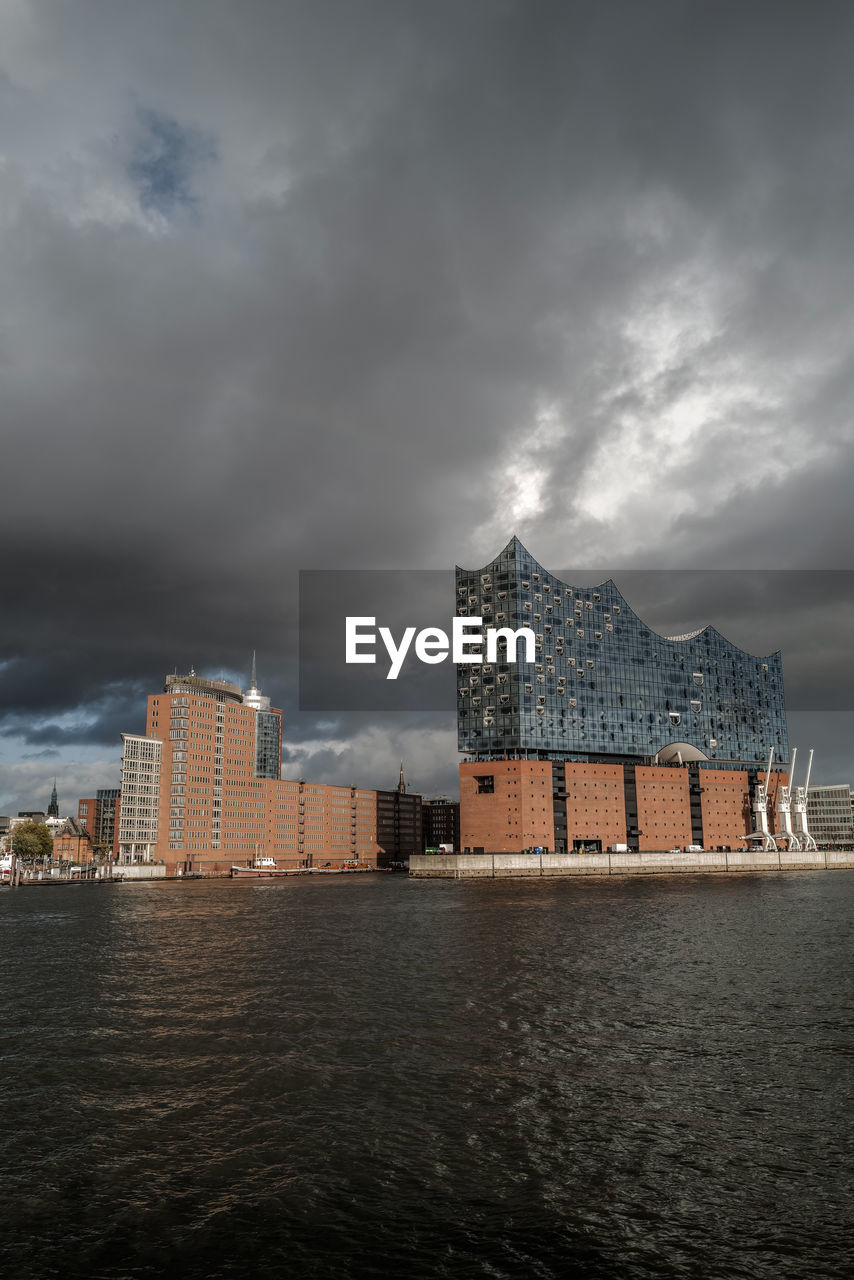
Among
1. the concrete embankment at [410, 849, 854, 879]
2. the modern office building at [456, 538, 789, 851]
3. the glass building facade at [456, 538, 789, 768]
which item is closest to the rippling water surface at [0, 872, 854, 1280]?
the concrete embankment at [410, 849, 854, 879]

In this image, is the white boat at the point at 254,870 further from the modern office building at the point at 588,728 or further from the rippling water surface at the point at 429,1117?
the rippling water surface at the point at 429,1117

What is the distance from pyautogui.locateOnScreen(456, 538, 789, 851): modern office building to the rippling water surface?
10432cm

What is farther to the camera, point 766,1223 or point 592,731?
point 592,731

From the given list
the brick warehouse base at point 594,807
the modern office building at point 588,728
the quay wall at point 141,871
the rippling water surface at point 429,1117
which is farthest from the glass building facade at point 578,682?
the rippling water surface at point 429,1117

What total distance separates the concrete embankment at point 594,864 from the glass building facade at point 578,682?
18.7 metres

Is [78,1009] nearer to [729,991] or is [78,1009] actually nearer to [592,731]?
[729,991]

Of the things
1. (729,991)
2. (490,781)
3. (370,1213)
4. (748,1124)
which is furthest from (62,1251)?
(490,781)

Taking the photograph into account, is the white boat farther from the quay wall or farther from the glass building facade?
A: the glass building facade

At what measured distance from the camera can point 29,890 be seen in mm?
145875

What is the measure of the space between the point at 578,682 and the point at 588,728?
8.70 m

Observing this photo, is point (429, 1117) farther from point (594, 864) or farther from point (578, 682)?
point (578, 682)

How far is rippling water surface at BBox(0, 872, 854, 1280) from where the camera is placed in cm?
1545

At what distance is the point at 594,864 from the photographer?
152 m

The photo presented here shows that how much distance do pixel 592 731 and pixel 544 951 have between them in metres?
113
